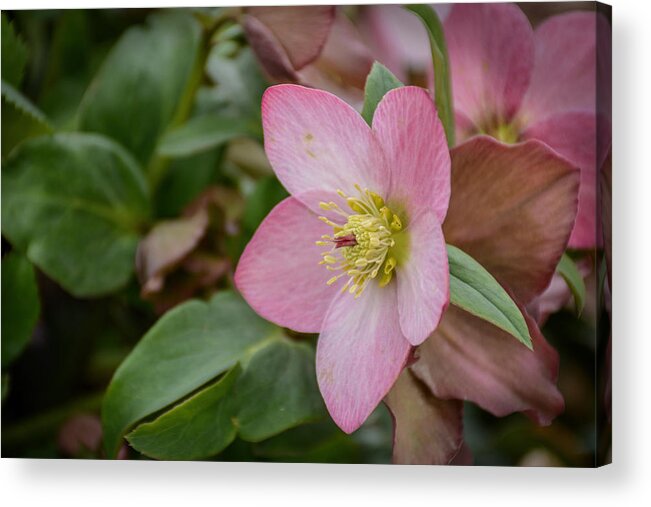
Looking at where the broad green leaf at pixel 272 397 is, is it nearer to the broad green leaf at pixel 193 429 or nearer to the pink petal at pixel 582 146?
the broad green leaf at pixel 193 429

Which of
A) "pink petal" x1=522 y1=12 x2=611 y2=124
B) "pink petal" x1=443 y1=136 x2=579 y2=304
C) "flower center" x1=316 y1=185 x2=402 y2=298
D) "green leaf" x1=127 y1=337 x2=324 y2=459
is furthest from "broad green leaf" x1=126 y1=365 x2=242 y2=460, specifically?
"pink petal" x1=522 y1=12 x2=611 y2=124

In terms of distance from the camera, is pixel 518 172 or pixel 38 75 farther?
Answer: pixel 38 75

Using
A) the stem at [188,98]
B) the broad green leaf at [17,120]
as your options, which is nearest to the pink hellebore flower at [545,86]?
the stem at [188,98]

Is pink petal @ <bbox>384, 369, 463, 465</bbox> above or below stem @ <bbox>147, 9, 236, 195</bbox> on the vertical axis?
below

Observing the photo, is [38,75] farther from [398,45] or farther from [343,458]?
[343,458]

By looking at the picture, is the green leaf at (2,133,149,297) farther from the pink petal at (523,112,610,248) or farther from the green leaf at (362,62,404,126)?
the pink petal at (523,112,610,248)

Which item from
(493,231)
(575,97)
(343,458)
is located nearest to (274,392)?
(343,458)

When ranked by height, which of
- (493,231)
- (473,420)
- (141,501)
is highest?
(493,231)
